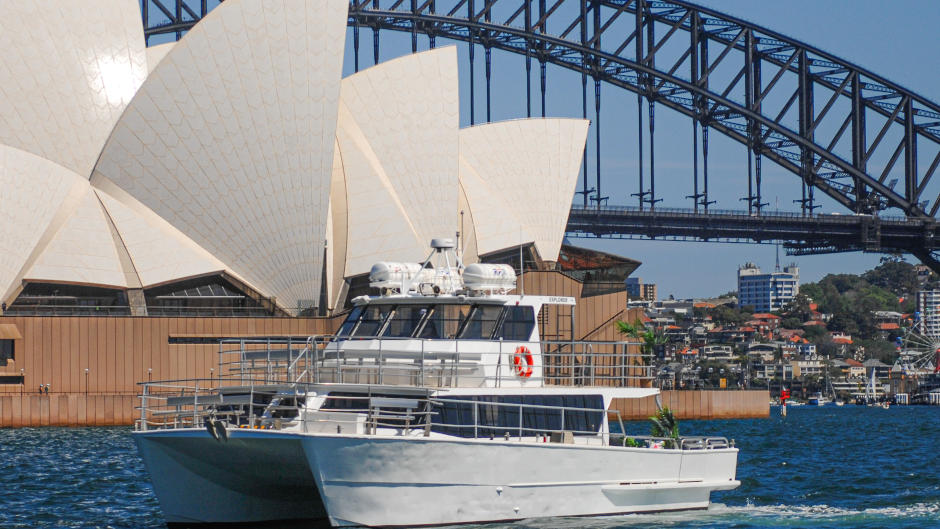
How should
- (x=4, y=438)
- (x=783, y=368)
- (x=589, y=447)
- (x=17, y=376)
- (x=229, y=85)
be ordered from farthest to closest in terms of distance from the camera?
(x=783, y=368) < (x=229, y=85) < (x=17, y=376) < (x=4, y=438) < (x=589, y=447)

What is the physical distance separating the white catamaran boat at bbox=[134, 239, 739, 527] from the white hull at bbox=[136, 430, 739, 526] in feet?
0.07

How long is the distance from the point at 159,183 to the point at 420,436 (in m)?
35.5

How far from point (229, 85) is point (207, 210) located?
461 cm

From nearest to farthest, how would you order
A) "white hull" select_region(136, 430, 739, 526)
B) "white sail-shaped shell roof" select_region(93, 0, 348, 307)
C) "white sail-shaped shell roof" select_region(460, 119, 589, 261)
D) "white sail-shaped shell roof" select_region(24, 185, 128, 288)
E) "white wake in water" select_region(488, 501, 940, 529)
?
"white hull" select_region(136, 430, 739, 526), "white wake in water" select_region(488, 501, 940, 529), "white sail-shaped shell roof" select_region(24, 185, 128, 288), "white sail-shaped shell roof" select_region(93, 0, 348, 307), "white sail-shaped shell roof" select_region(460, 119, 589, 261)

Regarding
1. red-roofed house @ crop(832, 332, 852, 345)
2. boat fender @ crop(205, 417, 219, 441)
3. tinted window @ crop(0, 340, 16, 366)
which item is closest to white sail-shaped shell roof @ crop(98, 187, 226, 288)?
tinted window @ crop(0, 340, 16, 366)

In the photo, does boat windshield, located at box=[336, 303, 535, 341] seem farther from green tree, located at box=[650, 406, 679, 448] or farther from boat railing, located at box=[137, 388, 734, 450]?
green tree, located at box=[650, 406, 679, 448]

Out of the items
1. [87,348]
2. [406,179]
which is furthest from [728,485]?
[406,179]

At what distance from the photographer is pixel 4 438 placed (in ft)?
131

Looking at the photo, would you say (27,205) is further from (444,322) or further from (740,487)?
(444,322)

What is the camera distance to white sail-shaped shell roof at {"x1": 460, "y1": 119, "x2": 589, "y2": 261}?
63375mm

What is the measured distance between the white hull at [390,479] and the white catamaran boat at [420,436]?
2cm

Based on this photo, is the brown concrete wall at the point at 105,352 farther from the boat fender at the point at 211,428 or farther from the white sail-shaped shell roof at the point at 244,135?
the boat fender at the point at 211,428

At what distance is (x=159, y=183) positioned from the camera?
5319 centimetres

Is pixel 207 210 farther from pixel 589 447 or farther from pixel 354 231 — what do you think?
pixel 589 447
